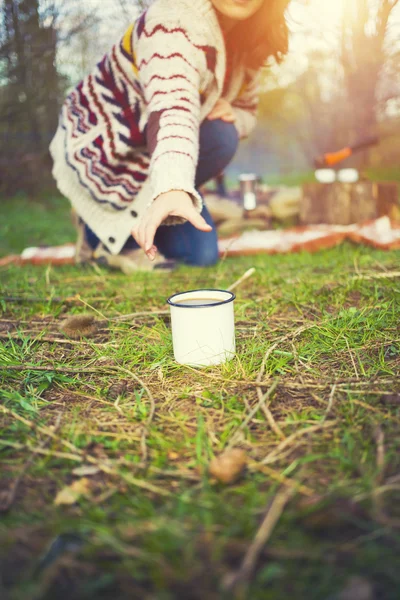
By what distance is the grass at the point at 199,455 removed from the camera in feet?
1.78

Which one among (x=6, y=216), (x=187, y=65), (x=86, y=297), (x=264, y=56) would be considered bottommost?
(x=86, y=297)

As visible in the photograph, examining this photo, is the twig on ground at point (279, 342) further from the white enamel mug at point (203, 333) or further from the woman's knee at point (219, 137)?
the woman's knee at point (219, 137)

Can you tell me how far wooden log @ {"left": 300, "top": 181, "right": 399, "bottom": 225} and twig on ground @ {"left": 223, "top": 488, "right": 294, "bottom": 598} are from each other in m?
2.99

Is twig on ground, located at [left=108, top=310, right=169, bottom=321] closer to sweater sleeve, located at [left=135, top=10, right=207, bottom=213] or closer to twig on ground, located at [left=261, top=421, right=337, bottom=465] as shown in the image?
sweater sleeve, located at [left=135, top=10, right=207, bottom=213]

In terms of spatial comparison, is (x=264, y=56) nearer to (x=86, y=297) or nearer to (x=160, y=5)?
(x=160, y=5)

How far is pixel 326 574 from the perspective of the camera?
529 millimetres

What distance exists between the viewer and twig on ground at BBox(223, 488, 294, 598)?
1.68 feet

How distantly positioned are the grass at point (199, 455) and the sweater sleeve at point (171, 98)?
445 millimetres

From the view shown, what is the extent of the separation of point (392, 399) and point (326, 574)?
1.43 ft

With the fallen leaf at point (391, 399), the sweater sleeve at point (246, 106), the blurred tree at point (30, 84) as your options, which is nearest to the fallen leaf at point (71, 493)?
the fallen leaf at point (391, 399)

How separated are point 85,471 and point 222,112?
1792 millimetres

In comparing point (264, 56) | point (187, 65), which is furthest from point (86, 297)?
point (264, 56)

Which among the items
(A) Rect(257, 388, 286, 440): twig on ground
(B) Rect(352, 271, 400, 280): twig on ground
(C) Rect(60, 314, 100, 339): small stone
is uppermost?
(B) Rect(352, 271, 400, 280): twig on ground

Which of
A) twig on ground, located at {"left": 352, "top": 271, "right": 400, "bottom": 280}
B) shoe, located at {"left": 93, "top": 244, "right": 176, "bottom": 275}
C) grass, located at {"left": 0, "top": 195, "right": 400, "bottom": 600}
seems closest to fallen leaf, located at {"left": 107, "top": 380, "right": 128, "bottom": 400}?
grass, located at {"left": 0, "top": 195, "right": 400, "bottom": 600}
